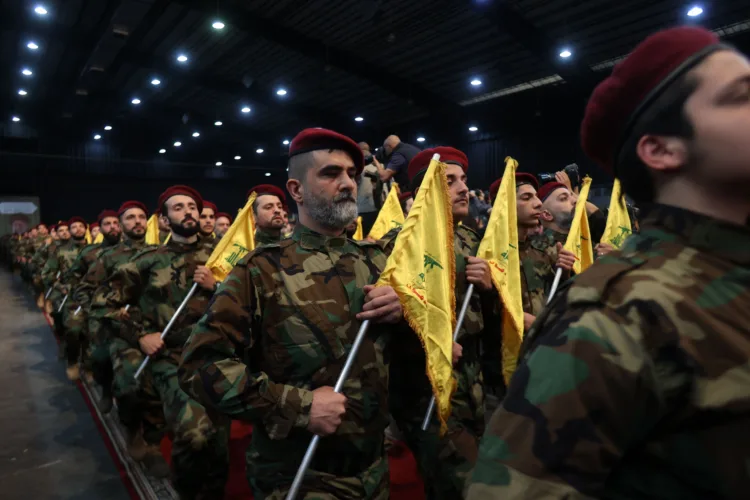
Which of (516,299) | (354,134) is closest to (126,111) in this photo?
(354,134)

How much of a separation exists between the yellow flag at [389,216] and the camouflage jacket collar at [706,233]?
4.17m

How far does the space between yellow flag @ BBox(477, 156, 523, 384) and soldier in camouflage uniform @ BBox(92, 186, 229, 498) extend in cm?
178

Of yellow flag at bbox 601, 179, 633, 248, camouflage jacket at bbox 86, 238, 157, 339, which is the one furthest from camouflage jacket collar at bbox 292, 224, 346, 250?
yellow flag at bbox 601, 179, 633, 248

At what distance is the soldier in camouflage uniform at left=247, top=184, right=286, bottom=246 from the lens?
473cm

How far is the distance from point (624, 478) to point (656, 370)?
0.16 metres

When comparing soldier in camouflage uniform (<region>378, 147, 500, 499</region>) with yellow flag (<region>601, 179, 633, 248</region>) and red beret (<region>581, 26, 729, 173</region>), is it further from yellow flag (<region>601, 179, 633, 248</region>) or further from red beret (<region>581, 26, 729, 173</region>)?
red beret (<region>581, 26, 729, 173</region>)

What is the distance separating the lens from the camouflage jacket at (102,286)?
396 centimetres

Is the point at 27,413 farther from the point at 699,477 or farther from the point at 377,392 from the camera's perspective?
the point at 699,477

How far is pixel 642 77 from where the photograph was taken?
85 cm

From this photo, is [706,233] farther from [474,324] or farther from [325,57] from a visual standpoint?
[325,57]

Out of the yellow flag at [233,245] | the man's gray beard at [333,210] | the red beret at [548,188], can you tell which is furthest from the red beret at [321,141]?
the red beret at [548,188]

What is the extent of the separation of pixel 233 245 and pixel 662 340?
3455mm

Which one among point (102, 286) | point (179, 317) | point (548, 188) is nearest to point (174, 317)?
point (179, 317)

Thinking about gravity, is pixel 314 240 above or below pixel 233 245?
above
